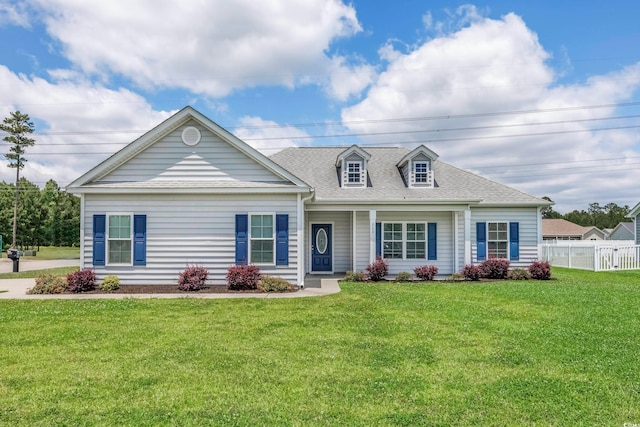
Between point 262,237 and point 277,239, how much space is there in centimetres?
53

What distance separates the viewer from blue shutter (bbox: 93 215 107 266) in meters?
13.6

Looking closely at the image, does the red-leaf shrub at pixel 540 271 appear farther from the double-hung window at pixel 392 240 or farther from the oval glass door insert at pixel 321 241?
the oval glass door insert at pixel 321 241

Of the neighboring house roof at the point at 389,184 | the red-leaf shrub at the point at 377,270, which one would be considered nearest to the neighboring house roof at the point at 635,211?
the neighboring house roof at the point at 389,184

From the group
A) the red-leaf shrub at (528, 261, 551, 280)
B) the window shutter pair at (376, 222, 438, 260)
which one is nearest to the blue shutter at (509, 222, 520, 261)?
the red-leaf shrub at (528, 261, 551, 280)

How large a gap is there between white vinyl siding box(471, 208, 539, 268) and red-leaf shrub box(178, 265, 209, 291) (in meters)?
11.5

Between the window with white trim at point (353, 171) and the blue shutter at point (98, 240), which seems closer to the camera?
the blue shutter at point (98, 240)

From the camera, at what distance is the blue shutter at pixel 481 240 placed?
59.3 feet

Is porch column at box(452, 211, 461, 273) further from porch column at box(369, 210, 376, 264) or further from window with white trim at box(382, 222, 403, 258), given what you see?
porch column at box(369, 210, 376, 264)

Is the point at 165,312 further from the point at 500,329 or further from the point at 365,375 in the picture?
the point at 500,329

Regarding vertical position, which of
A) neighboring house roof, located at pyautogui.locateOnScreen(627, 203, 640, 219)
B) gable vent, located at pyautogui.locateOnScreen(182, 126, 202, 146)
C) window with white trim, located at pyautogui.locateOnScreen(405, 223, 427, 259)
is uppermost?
gable vent, located at pyautogui.locateOnScreen(182, 126, 202, 146)

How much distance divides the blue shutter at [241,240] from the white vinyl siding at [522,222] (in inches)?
397

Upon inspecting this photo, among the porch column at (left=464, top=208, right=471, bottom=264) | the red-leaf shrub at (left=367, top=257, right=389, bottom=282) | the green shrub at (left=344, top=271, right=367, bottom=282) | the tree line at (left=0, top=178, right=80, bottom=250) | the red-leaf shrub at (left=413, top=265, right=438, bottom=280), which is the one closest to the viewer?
the green shrub at (left=344, top=271, right=367, bottom=282)

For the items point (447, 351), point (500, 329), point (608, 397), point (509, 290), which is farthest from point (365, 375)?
point (509, 290)

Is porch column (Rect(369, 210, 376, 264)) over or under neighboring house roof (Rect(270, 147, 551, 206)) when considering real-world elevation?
under
